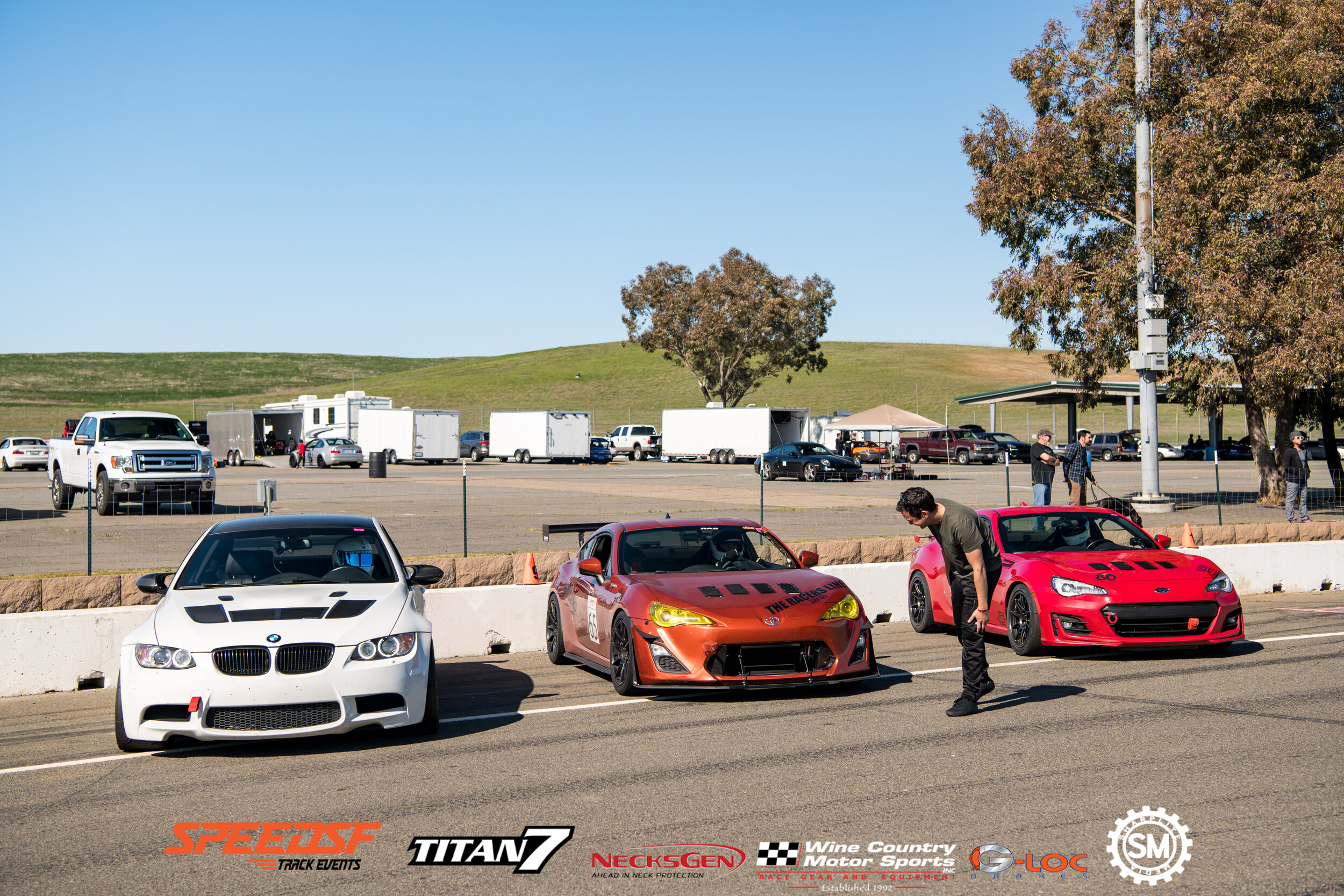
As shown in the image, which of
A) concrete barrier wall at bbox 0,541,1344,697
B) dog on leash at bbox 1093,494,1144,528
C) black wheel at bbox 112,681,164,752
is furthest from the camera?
dog on leash at bbox 1093,494,1144,528

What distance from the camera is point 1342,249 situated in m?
24.1

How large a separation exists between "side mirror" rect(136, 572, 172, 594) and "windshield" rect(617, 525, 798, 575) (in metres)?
3.36

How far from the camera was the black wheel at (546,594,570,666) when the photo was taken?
33.9ft

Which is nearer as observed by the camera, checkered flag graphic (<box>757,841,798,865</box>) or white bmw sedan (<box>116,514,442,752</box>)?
checkered flag graphic (<box>757,841,798,865</box>)

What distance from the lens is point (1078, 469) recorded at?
18.8 meters

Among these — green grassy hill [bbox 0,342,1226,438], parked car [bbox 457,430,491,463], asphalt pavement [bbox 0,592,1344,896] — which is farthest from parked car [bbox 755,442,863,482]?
green grassy hill [bbox 0,342,1226,438]

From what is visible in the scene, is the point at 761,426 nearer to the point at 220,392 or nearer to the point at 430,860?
the point at 430,860

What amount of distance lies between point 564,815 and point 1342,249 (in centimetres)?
2404

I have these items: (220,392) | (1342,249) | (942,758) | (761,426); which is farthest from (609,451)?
(220,392)

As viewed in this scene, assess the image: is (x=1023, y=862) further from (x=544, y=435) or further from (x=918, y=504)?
(x=544, y=435)

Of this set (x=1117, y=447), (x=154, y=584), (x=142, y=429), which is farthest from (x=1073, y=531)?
(x=1117, y=447)

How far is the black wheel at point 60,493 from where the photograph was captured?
2586cm

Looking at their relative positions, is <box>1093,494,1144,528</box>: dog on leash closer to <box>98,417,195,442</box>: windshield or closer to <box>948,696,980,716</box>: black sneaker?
<box>948,696,980,716</box>: black sneaker

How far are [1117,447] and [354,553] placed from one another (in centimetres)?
6270
